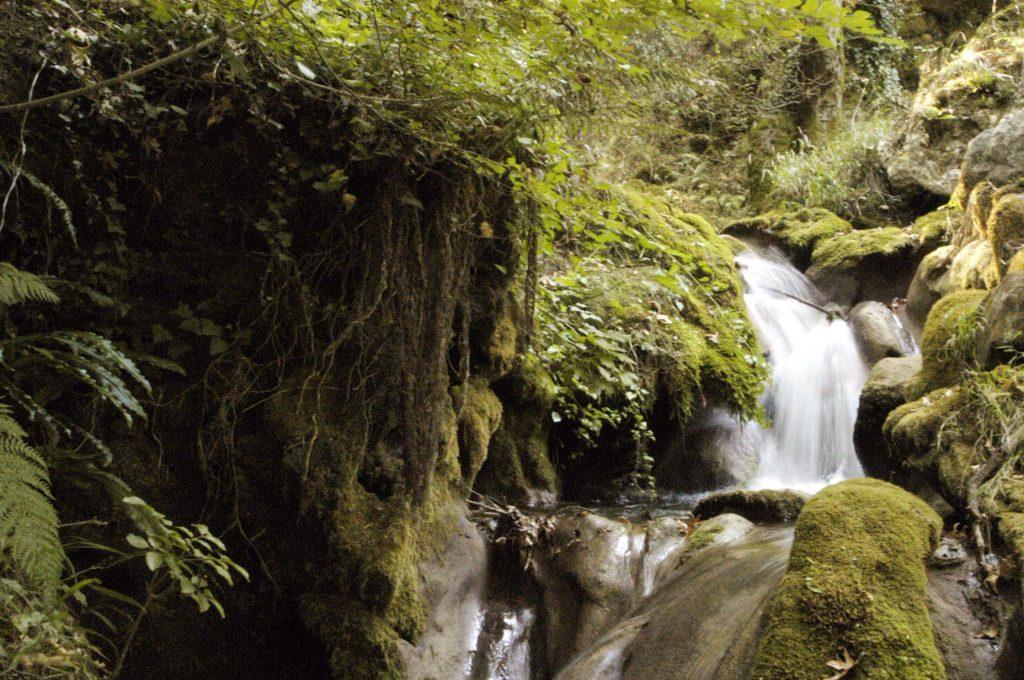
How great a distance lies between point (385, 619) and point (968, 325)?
4555 mm

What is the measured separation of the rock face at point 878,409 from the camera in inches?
247

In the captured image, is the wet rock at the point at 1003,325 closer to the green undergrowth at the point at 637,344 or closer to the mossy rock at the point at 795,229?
Result: the green undergrowth at the point at 637,344

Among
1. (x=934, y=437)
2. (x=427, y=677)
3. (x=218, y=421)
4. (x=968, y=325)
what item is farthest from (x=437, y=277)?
(x=968, y=325)

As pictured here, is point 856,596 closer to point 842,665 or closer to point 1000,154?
point 842,665

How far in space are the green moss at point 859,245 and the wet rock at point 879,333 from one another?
1.46 metres

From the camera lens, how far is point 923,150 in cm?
1165

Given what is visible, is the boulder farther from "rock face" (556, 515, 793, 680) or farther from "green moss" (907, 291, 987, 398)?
"rock face" (556, 515, 793, 680)

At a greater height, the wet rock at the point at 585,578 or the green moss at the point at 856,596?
the green moss at the point at 856,596

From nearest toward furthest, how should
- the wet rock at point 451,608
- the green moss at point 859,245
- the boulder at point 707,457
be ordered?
the wet rock at point 451,608 → the boulder at point 707,457 → the green moss at point 859,245

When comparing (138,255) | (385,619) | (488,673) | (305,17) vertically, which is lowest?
(488,673)

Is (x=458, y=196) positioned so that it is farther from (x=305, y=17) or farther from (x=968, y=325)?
(x=968, y=325)

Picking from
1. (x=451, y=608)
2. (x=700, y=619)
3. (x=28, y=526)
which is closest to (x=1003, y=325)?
(x=700, y=619)

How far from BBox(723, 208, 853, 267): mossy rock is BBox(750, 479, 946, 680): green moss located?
9.14 m

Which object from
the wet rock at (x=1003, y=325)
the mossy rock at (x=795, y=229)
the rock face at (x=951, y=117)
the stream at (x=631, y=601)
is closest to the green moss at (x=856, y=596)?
the stream at (x=631, y=601)
